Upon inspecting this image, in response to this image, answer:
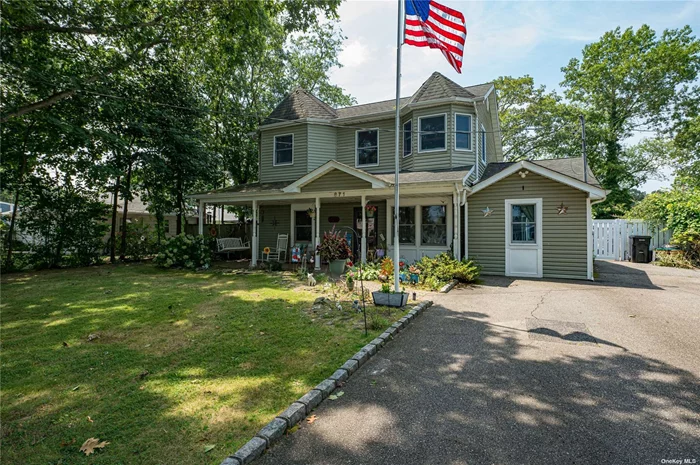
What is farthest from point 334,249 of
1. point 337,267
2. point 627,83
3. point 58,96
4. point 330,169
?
point 627,83

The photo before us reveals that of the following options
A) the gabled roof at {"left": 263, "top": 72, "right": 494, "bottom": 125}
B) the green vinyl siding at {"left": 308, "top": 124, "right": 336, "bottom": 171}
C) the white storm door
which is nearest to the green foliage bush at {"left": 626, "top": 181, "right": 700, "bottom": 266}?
the white storm door

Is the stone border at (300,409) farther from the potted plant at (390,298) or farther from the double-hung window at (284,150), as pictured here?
the double-hung window at (284,150)

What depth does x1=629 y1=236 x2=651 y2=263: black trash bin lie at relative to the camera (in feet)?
47.9

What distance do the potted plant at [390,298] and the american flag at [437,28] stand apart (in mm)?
4968

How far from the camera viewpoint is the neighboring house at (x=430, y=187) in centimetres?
1027

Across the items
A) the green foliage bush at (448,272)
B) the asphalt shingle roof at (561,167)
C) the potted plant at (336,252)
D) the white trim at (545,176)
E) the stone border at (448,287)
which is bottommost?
the stone border at (448,287)

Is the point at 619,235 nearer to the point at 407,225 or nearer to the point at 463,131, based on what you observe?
the point at 463,131

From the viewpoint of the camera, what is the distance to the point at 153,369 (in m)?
3.80

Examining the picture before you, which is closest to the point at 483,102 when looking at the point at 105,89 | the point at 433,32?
the point at 433,32

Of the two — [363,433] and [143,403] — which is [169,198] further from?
[363,433]

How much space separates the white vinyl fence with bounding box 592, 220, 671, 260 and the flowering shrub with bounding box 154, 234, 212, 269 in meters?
18.6

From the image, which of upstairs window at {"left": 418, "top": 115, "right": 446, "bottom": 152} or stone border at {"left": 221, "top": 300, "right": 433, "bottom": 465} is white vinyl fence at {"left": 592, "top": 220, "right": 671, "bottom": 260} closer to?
upstairs window at {"left": 418, "top": 115, "right": 446, "bottom": 152}

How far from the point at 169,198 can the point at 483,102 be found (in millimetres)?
15296

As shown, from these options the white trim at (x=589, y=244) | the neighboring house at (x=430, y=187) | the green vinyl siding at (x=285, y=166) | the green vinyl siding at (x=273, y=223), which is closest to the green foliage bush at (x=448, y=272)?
the neighboring house at (x=430, y=187)
